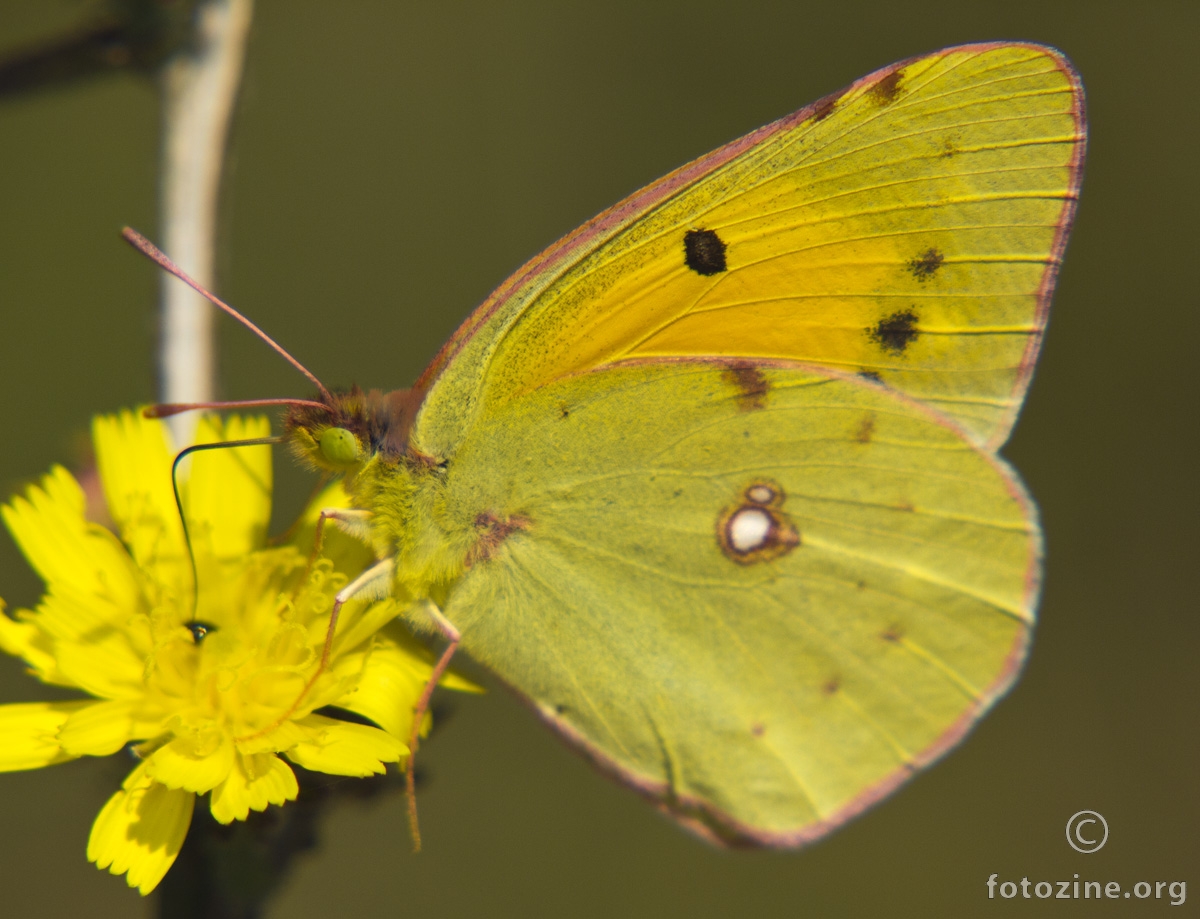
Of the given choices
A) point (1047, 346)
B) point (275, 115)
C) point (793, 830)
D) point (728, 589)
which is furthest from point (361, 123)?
point (793, 830)

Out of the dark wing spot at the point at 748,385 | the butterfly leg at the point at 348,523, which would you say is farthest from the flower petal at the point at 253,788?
the dark wing spot at the point at 748,385

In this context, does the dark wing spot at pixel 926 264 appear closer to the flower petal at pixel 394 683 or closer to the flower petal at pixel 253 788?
the flower petal at pixel 394 683

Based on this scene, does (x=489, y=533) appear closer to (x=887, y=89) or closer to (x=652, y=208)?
(x=652, y=208)

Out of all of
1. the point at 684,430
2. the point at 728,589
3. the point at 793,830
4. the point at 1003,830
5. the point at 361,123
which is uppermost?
the point at 361,123

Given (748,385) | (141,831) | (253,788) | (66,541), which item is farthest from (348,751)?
(748,385)

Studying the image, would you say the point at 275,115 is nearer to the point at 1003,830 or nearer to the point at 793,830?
the point at 793,830

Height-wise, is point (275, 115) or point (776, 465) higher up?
point (275, 115)

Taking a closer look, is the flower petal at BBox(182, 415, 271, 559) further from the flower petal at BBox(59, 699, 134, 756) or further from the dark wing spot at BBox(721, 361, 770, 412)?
the dark wing spot at BBox(721, 361, 770, 412)
